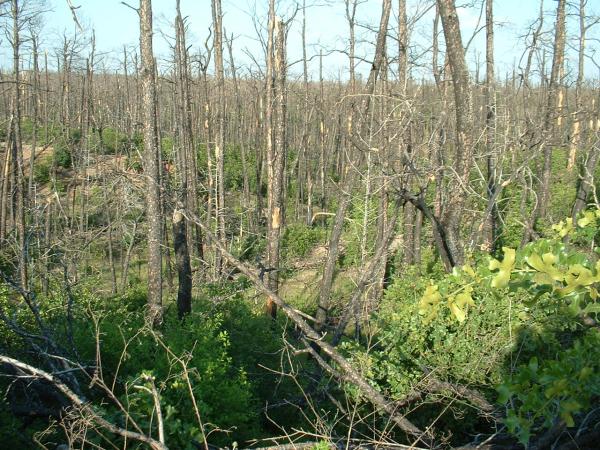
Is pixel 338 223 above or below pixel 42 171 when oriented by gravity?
below

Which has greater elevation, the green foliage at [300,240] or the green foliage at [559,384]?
the green foliage at [559,384]

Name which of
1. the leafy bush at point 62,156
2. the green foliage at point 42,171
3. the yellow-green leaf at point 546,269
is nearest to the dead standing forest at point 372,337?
the yellow-green leaf at point 546,269

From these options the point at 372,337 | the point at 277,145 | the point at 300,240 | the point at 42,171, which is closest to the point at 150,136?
the point at 277,145

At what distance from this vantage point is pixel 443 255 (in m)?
6.29

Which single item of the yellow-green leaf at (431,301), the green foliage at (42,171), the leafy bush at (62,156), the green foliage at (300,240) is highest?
the leafy bush at (62,156)

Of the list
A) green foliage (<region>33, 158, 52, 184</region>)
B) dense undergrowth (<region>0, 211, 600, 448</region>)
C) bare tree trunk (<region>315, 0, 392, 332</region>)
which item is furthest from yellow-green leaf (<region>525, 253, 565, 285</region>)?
green foliage (<region>33, 158, 52, 184</region>)

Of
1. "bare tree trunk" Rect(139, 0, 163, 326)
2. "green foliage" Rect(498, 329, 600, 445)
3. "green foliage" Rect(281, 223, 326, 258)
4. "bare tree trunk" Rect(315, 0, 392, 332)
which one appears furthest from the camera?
"green foliage" Rect(281, 223, 326, 258)

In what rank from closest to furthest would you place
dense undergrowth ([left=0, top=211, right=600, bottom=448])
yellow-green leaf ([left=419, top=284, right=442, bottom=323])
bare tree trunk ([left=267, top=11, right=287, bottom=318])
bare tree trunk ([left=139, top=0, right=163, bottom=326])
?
yellow-green leaf ([left=419, top=284, right=442, bottom=323])
dense undergrowth ([left=0, top=211, right=600, bottom=448])
bare tree trunk ([left=139, top=0, right=163, bottom=326])
bare tree trunk ([left=267, top=11, right=287, bottom=318])

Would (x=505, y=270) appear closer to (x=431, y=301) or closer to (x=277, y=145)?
(x=431, y=301)

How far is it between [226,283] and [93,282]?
4.82 m

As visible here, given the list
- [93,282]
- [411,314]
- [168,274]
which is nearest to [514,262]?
[411,314]

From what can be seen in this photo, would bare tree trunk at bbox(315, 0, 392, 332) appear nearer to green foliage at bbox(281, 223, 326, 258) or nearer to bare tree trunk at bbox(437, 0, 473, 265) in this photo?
bare tree trunk at bbox(437, 0, 473, 265)

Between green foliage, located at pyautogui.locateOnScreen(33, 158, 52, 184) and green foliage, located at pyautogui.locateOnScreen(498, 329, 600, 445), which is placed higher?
green foliage, located at pyautogui.locateOnScreen(33, 158, 52, 184)

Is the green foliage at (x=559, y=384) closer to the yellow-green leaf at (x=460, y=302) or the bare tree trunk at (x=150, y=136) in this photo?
the yellow-green leaf at (x=460, y=302)
